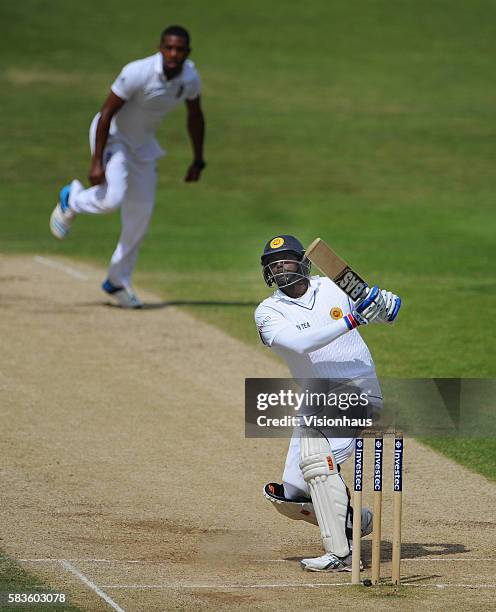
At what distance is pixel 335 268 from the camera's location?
7602mm

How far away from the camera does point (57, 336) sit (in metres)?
14.0

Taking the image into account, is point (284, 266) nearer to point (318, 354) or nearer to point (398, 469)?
point (318, 354)

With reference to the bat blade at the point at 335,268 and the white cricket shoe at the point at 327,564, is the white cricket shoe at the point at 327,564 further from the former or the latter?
the bat blade at the point at 335,268

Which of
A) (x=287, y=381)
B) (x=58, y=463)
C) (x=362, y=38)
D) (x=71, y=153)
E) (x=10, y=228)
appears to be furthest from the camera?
(x=362, y=38)

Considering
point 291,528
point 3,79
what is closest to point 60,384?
point 291,528

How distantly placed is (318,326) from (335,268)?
0.42m

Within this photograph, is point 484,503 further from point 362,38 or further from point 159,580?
point 362,38

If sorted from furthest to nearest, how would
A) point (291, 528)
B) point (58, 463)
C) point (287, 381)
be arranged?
point (287, 381) → point (58, 463) → point (291, 528)

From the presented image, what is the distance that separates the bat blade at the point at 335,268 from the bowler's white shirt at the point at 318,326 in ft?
1.10

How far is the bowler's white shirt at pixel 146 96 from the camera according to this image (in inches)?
565

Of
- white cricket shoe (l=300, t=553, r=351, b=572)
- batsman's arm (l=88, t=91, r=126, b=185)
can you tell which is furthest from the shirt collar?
batsman's arm (l=88, t=91, r=126, b=185)

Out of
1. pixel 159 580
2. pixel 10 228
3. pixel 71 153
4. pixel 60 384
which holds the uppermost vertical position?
pixel 71 153

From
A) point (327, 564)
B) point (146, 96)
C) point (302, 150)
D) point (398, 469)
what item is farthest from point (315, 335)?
point (302, 150)

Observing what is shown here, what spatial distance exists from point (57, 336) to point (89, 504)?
16.6 feet
